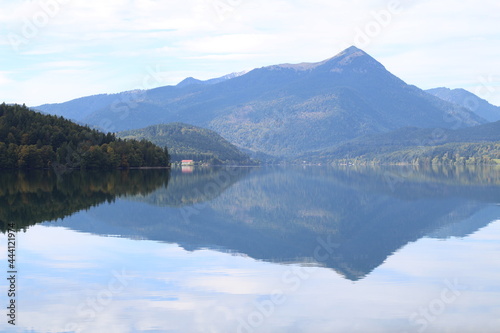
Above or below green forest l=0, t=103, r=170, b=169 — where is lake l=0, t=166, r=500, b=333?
below

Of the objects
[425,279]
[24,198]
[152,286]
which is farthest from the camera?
[24,198]

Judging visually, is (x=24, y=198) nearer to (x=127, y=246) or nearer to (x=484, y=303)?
(x=127, y=246)

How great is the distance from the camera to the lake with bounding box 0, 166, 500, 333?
23312mm

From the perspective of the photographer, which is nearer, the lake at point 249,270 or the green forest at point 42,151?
the lake at point 249,270

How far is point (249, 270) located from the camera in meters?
32.7

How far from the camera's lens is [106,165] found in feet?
646

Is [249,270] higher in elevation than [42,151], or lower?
lower

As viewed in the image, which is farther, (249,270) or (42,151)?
(42,151)

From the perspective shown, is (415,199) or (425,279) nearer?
(425,279)

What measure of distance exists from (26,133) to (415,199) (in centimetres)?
14699

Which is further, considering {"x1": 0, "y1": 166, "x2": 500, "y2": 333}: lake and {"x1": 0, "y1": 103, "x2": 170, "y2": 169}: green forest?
{"x1": 0, "y1": 103, "x2": 170, "y2": 169}: green forest

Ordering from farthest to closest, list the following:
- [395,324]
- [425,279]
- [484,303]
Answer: [425,279], [484,303], [395,324]

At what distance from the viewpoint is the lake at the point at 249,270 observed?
23.3 meters

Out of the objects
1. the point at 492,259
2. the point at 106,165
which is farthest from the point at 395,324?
the point at 106,165
